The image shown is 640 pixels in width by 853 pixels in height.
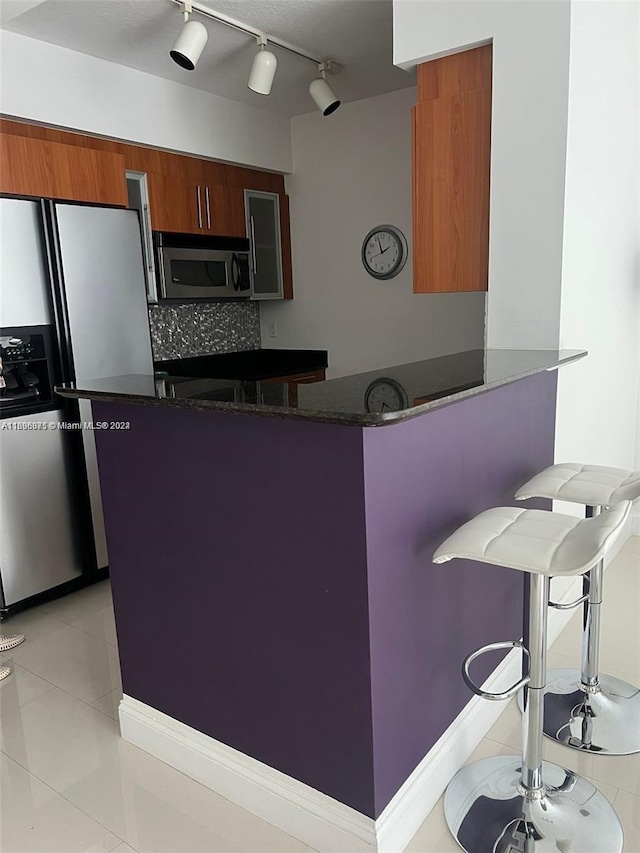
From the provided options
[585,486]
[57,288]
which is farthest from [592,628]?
[57,288]

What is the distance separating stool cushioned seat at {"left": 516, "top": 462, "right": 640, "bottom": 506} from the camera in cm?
185

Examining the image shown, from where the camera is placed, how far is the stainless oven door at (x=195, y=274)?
12.2 feet

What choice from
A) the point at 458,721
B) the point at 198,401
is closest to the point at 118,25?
the point at 198,401

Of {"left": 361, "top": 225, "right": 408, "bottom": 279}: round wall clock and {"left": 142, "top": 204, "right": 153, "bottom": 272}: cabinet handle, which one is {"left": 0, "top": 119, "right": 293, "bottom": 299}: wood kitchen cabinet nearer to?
{"left": 142, "top": 204, "right": 153, "bottom": 272}: cabinet handle

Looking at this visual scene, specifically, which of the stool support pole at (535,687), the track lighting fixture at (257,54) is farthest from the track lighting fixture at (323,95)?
the stool support pole at (535,687)

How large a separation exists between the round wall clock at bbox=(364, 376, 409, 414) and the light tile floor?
3.70ft

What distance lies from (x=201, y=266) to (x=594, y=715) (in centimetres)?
303

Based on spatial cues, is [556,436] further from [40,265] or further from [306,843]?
[40,265]

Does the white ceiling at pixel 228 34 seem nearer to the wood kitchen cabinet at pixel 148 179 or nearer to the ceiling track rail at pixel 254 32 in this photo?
the ceiling track rail at pixel 254 32

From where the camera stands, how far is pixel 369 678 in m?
1.50

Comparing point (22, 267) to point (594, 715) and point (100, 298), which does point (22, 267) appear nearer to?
point (100, 298)

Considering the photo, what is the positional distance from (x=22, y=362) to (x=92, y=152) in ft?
3.31

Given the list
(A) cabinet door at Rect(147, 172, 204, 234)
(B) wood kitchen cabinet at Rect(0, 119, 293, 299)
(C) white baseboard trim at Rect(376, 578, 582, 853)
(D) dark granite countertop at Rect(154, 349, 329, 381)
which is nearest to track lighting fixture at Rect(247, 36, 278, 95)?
(B) wood kitchen cabinet at Rect(0, 119, 293, 299)

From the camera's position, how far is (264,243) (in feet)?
14.3
